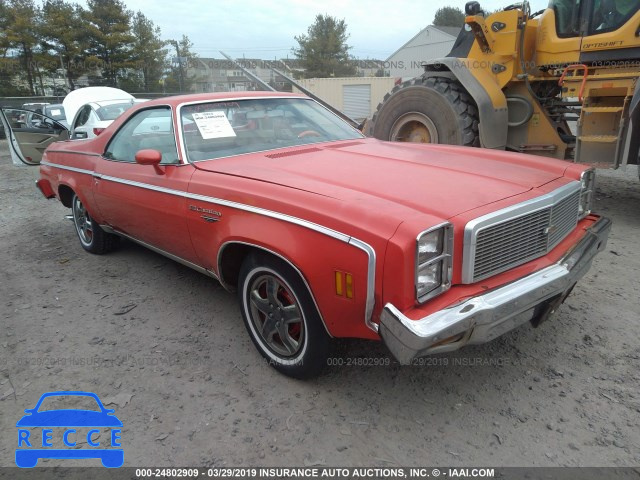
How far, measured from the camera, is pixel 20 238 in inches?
217

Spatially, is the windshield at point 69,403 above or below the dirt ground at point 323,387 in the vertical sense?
below

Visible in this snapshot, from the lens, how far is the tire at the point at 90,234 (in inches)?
182

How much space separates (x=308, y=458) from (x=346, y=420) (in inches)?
11.8

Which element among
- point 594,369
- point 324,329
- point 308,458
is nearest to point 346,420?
point 308,458

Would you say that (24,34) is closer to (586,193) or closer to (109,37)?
(109,37)

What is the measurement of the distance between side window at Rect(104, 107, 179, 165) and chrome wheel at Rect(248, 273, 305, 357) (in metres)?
1.14

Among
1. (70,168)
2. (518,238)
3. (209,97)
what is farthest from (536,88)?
(70,168)

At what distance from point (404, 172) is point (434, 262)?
820 millimetres

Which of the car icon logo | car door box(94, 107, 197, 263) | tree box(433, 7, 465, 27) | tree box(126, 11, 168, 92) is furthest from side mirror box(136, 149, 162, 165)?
tree box(433, 7, 465, 27)

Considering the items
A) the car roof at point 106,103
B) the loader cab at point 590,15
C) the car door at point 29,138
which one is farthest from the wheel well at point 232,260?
the car roof at point 106,103

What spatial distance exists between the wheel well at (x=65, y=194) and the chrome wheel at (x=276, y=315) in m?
3.20

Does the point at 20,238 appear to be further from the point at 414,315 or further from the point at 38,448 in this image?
the point at 414,315

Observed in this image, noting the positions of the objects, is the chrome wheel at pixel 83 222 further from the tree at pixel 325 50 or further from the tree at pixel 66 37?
the tree at pixel 325 50

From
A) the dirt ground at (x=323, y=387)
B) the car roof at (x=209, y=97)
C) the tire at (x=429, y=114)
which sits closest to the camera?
the dirt ground at (x=323, y=387)
